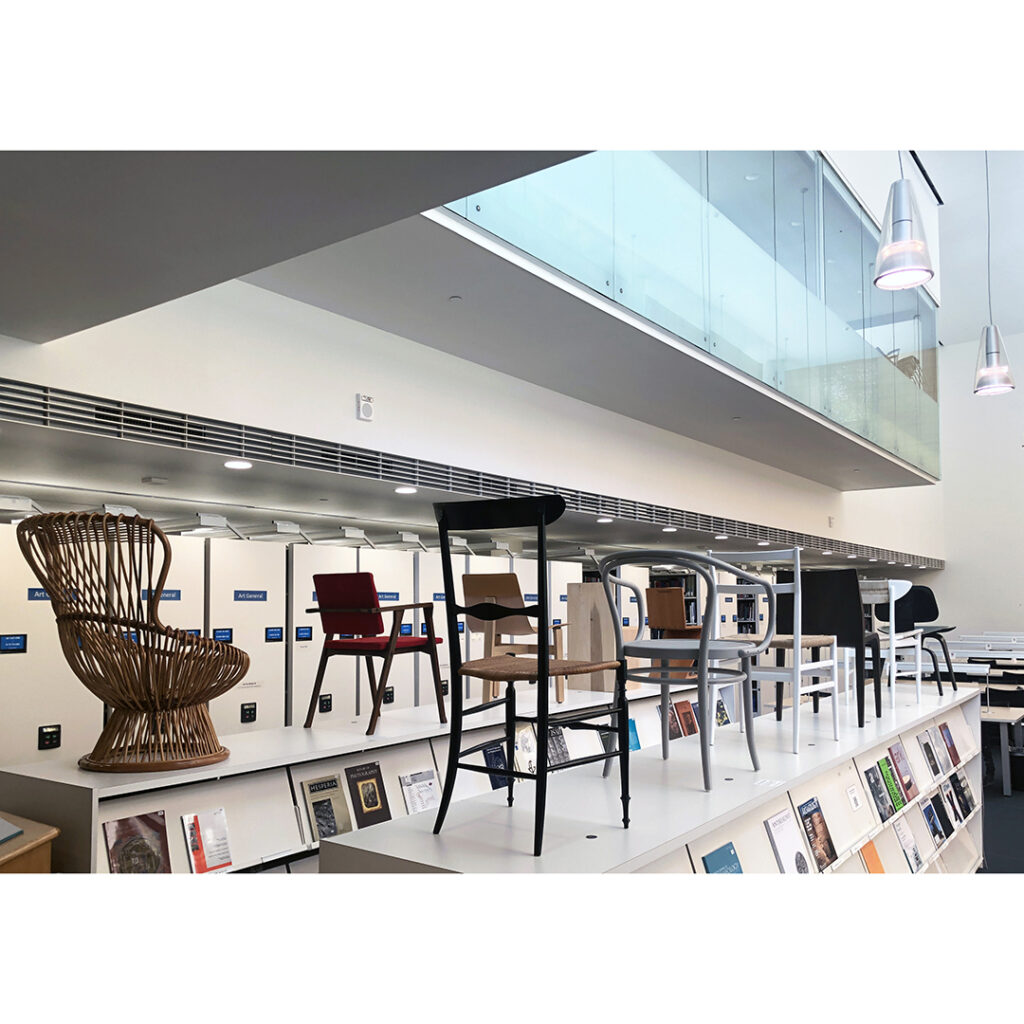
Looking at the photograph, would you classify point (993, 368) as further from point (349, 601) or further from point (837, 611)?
point (349, 601)

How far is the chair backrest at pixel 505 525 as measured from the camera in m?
2.26

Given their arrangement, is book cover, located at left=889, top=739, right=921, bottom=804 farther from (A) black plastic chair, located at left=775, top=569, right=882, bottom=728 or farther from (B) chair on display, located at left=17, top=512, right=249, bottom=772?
(B) chair on display, located at left=17, top=512, right=249, bottom=772

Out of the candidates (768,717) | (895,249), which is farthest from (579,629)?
(895,249)

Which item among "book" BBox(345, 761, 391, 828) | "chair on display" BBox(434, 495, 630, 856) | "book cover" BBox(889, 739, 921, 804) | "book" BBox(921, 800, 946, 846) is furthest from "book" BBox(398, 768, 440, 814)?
"book" BBox(921, 800, 946, 846)

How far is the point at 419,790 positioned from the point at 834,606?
7.88 feet

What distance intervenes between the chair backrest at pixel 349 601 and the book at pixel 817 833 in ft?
6.95

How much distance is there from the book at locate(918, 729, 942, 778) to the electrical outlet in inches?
183

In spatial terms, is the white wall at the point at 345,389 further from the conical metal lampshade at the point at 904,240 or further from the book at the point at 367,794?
the conical metal lampshade at the point at 904,240

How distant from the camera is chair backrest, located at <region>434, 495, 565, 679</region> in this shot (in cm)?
226
